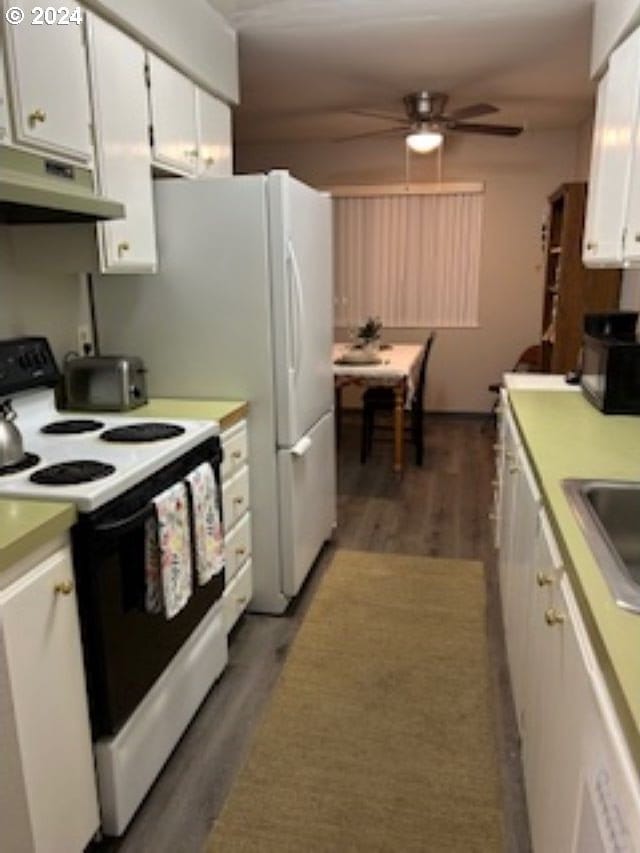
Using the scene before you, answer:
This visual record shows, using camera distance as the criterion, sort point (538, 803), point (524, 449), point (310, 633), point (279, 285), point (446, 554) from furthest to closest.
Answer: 1. point (446, 554)
2. point (310, 633)
3. point (279, 285)
4. point (524, 449)
5. point (538, 803)

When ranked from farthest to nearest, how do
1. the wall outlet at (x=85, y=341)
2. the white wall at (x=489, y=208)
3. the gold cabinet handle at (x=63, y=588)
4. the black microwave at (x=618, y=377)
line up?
the white wall at (x=489, y=208) → the wall outlet at (x=85, y=341) → the black microwave at (x=618, y=377) → the gold cabinet handle at (x=63, y=588)

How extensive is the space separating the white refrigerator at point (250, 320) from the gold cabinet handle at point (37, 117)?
626 millimetres

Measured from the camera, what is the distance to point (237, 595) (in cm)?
245

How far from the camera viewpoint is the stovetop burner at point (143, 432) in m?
1.91

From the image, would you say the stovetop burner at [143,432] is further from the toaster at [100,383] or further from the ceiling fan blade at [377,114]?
the ceiling fan blade at [377,114]

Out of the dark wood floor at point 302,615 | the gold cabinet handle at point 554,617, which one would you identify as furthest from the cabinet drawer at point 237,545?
the gold cabinet handle at point 554,617

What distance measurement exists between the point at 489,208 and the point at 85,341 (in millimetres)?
4226

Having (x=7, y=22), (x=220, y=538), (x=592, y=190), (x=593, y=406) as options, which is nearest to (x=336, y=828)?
(x=220, y=538)

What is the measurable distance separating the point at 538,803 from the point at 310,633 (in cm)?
125

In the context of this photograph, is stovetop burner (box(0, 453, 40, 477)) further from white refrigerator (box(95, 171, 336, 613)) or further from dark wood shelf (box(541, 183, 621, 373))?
dark wood shelf (box(541, 183, 621, 373))

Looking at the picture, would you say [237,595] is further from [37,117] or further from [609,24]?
[609,24]

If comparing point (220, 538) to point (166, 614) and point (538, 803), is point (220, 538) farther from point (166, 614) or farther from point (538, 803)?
point (538, 803)

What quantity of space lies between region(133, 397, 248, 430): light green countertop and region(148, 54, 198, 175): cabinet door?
0.91 metres

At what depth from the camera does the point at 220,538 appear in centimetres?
204
